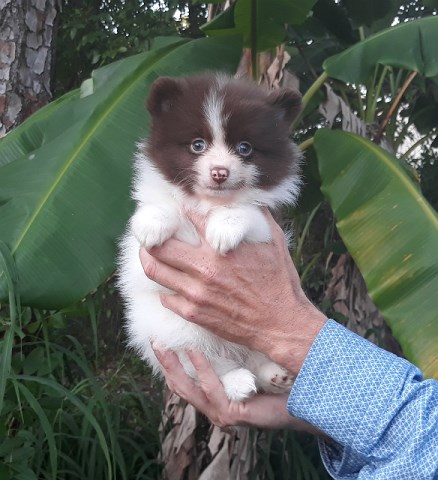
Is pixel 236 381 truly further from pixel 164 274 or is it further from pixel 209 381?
pixel 164 274

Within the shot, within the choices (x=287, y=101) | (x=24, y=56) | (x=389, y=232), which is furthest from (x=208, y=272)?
(x=24, y=56)

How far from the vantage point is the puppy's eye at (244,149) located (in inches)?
74.2

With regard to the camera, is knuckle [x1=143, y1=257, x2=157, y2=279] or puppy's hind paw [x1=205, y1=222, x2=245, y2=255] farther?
knuckle [x1=143, y1=257, x2=157, y2=279]

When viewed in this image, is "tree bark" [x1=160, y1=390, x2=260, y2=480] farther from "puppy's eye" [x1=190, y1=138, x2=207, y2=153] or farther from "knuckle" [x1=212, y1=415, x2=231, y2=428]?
"puppy's eye" [x1=190, y1=138, x2=207, y2=153]

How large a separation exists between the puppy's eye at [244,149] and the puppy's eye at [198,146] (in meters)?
0.10

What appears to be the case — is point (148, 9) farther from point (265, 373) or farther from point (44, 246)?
point (265, 373)

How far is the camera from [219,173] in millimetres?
1783

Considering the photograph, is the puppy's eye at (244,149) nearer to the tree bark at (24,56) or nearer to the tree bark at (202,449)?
the tree bark at (202,449)

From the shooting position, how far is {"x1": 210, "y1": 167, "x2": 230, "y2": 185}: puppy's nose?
5.85 ft

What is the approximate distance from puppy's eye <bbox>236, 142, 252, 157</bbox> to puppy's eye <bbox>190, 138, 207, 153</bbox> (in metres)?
0.10

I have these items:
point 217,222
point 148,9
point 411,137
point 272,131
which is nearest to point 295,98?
point 272,131

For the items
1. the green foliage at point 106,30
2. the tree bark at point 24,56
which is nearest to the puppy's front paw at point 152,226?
the tree bark at point 24,56

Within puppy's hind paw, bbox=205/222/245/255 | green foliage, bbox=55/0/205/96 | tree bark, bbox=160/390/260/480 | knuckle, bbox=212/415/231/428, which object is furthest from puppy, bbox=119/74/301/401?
green foliage, bbox=55/0/205/96

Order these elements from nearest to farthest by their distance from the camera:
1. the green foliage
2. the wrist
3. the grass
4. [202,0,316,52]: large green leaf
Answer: the wrist < the grass < [202,0,316,52]: large green leaf < the green foliage
